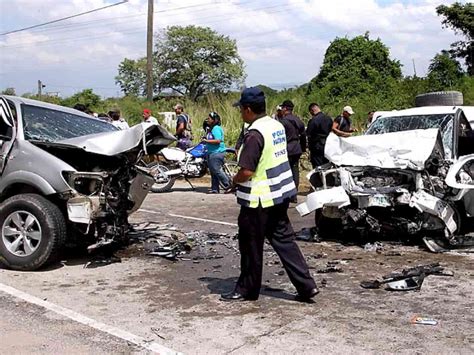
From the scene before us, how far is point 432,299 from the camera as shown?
18.6ft

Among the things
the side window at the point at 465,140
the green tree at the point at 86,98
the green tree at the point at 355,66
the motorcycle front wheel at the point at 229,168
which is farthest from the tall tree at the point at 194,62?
the side window at the point at 465,140

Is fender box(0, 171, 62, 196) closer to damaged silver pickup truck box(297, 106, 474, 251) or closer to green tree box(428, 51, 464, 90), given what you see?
damaged silver pickup truck box(297, 106, 474, 251)

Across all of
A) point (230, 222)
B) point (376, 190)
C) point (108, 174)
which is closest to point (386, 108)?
point (230, 222)

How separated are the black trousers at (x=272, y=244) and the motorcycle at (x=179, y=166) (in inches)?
313

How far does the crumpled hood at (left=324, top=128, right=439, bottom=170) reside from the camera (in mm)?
7668

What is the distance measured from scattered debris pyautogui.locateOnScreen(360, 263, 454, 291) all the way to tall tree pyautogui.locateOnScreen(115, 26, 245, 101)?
51876 mm

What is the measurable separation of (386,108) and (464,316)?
1571 cm

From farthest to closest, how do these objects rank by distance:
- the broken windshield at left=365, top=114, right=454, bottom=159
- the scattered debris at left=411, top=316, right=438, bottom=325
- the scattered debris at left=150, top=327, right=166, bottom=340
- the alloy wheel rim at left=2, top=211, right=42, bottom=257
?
the broken windshield at left=365, top=114, right=454, bottom=159
the alloy wheel rim at left=2, top=211, right=42, bottom=257
the scattered debris at left=411, top=316, right=438, bottom=325
the scattered debris at left=150, top=327, right=166, bottom=340

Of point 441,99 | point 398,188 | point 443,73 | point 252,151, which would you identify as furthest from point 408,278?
point 443,73

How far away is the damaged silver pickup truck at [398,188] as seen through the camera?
24.6 ft

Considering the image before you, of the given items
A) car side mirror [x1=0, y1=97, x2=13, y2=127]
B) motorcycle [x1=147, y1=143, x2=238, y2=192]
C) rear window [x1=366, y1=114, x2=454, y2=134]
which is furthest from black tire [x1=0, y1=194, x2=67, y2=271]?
motorcycle [x1=147, y1=143, x2=238, y2=192]

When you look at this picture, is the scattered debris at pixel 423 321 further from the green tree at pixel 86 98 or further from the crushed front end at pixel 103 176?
the green tree at pixel 86 98

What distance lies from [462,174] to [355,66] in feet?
68.9

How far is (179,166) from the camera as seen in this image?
1394 centimetres
